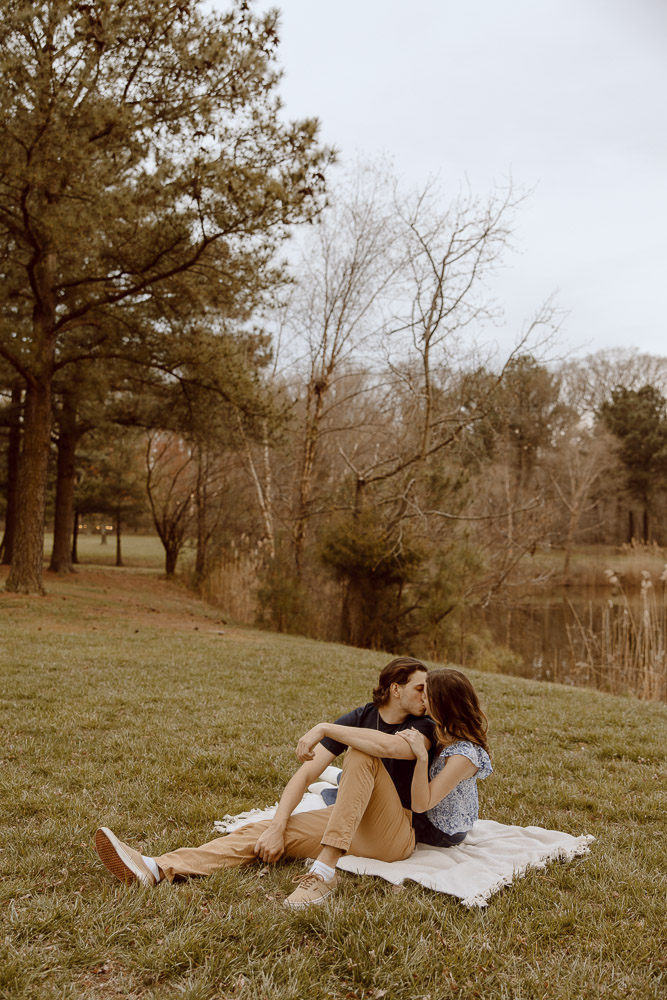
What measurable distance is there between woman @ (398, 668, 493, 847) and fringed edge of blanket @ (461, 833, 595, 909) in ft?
1.09

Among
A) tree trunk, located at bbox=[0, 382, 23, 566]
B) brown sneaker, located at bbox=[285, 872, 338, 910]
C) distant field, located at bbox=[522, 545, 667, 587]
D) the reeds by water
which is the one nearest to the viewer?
brown sneaker, located at bbox=[285, 872, 338, 910]

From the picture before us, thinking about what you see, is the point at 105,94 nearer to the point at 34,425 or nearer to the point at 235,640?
the point at 34,425

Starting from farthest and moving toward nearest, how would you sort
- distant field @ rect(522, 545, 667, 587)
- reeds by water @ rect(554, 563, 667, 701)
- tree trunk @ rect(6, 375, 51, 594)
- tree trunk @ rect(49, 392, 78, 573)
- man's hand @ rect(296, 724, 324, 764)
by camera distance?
distant field @ rect(522, 545, 667, 587) → tree trunk @ rect(49, 392, 78, 573) → tree trunk @ rect(6, 375, 51, 594) → reeds by water @ rect(554, 563, 667, 701) → man's hand @ rect(296, 724, 324, 764)

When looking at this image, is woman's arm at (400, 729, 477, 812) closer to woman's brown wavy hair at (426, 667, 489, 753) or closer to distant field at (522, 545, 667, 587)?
woman's brown wavy hair at (426, 667, 489, 753)

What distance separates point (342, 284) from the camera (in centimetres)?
1399

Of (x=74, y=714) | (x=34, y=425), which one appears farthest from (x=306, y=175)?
(x=74, y=714)

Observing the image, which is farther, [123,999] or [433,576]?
[433,576]

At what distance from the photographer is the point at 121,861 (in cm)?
275

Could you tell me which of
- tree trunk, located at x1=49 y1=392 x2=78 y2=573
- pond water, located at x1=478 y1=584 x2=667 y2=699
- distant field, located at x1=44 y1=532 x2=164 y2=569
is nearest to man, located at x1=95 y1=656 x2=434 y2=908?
pond water, located at x1=478 y1=584 x2=667 y2=699

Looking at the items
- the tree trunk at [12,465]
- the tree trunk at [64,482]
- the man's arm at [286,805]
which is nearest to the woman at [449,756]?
the man's arm at [286,805]

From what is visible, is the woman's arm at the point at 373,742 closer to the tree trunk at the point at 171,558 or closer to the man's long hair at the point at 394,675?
the man's long hair at the point at 394,675

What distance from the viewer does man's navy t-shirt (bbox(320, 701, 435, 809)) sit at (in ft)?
10.8

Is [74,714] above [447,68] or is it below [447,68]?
below

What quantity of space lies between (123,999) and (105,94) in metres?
11.3
